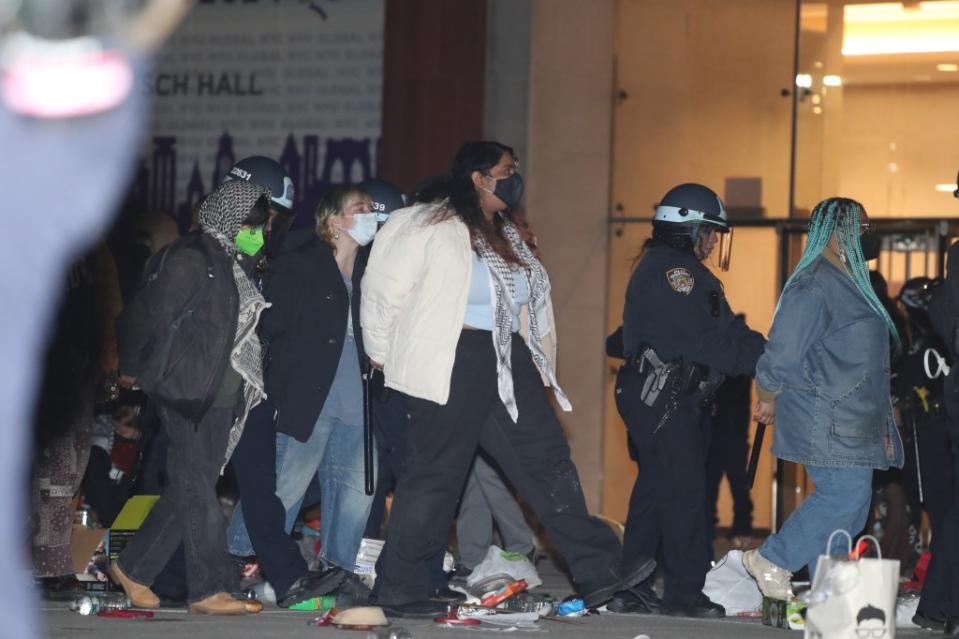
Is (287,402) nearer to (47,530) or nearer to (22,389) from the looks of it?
(47,530)

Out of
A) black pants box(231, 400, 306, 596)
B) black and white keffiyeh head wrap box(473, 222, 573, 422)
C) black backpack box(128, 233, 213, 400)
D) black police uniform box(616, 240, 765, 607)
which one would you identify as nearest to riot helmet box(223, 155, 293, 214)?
black backpack box(128, 233, 213, 400)

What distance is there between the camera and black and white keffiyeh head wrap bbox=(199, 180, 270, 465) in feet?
23.9

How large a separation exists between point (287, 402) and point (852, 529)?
263 cm

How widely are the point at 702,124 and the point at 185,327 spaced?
692 centimetres

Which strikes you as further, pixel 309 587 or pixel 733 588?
pixel 733 588

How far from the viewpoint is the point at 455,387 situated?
7074 millimetres

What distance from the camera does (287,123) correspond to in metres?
13.9

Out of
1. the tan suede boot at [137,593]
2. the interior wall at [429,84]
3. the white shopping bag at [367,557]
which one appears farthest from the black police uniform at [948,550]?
the interior wall at [429,84]

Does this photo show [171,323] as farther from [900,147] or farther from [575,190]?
[900,147]

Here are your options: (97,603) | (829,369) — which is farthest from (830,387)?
(97,603)

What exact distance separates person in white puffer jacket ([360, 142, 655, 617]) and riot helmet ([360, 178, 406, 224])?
1.26 metres

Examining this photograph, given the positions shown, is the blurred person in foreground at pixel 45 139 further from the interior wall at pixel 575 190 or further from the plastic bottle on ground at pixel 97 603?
the interior wall at pixel 575 190

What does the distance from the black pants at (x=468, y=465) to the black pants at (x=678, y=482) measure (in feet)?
1.65

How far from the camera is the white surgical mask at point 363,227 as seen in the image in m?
8.12
